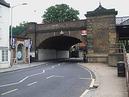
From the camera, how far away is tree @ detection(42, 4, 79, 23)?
276ft

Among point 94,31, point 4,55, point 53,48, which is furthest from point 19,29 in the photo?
point 4,55

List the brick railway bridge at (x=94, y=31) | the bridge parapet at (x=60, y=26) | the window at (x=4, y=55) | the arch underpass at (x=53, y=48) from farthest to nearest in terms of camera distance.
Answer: the arch underpass at (x=53, y=48) < the bridge parapet at (x=60, y=26) < the brick railway bridge at (x=94, y=31) < the window at (x=4, y=55)

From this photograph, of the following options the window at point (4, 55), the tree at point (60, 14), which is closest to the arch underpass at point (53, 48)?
the tree at point (60, 14)

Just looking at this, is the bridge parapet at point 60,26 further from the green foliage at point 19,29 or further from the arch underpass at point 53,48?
the green foliage at point 19,29

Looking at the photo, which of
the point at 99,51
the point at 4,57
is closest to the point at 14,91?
the point at 4,57

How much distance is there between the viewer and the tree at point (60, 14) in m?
84.1

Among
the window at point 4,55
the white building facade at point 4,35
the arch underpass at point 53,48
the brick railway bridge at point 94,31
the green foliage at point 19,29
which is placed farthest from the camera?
the green foliage at point 19,29

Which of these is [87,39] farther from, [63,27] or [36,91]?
[36,91]

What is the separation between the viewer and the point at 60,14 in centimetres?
8425

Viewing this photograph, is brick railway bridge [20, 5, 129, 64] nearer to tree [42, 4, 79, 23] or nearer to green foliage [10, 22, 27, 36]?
tree [42, 4, 79, 23]

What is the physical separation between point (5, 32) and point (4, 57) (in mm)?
3480

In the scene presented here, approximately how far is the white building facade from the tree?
151 feet

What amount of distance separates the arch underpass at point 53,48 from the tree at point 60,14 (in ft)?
44.2

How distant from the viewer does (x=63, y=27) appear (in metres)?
49.7
